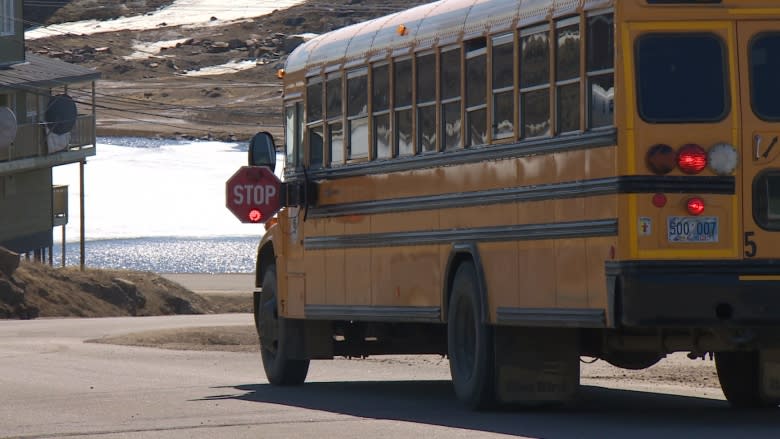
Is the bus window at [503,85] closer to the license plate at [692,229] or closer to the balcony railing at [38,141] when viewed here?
the license plate at [692,229]

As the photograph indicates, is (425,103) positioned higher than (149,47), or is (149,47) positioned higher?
(149,47)

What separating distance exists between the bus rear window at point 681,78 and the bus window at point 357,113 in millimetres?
4388

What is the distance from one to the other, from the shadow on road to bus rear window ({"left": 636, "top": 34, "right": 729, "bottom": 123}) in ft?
6.67

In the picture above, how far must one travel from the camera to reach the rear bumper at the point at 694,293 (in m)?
12.5

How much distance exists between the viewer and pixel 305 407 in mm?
15633

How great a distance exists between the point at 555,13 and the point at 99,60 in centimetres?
12549

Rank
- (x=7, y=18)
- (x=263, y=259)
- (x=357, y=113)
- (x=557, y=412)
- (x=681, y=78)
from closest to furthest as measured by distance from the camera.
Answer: (x=681, y=78), (x=557, y=412), (x=357, y=113), (x=263, y=259), (x=7, y=18)

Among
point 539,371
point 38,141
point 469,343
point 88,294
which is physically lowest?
point 539,371

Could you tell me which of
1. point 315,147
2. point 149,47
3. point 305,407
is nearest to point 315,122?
point 315,147

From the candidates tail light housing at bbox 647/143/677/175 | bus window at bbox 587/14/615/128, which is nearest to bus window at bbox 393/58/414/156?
bus window at bbox 587/14/615/128

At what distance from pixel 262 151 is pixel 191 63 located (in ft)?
392

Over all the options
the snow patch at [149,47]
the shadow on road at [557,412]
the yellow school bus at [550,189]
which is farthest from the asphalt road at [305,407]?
the snow patch at [149,47]

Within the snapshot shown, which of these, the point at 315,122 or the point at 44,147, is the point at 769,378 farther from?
the point at 44,147

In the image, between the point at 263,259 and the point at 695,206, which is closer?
the point at 695,206
